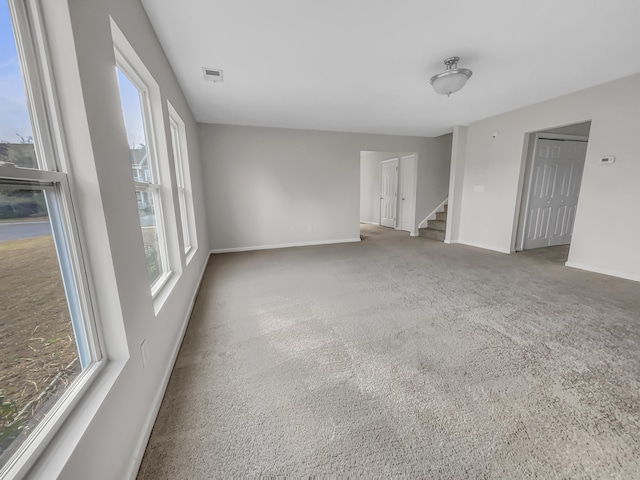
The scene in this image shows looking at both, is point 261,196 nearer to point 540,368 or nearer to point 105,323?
point 105,323

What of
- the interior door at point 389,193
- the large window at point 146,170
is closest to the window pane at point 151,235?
the large window at point 146,170

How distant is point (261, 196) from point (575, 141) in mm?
6006

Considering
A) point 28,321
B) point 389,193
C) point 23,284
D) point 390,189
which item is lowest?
point 28,321

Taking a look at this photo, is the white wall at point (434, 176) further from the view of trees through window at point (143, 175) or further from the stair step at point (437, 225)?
the view of trees through window at point (143, 175)

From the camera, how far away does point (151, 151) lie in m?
2.08

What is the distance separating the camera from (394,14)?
1.86m

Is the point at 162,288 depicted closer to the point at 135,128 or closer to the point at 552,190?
the point at 135,128

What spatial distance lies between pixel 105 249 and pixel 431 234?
611 centimetres

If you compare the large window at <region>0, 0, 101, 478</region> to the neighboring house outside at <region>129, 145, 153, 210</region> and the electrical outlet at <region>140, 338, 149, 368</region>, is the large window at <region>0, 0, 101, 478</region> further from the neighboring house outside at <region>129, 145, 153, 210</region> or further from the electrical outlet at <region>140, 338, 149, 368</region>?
the neighboring house outside at <region>129, 145, 153, 210</region>

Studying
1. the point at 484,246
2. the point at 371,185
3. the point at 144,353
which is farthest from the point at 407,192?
the point at 144,353

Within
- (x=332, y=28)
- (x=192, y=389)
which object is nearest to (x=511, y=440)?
(x=192, y=389)

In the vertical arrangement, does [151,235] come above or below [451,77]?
below

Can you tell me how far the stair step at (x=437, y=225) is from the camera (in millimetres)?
5899

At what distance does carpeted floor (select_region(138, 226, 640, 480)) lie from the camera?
1.12 m
